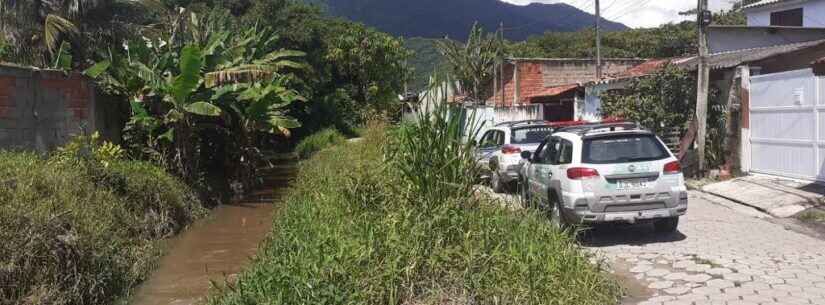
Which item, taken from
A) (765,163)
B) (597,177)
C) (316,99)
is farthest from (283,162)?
(597,177)

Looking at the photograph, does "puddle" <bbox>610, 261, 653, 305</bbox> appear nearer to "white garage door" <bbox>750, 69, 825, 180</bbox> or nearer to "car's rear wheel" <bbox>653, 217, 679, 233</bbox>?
"car's rear wheel" <bbox>653, 217, 679, 233</bbox>

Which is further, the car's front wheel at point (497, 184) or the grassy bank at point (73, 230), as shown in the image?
the car's front wheel at point (497, 184)

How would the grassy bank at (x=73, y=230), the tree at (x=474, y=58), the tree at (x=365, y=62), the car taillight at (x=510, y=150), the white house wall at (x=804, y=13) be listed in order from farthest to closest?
1. the tree at (x=365, y=62)
2. the tree at (x=474, y=58)
3. the white house wall at (x=804, y=13)
4. the car taillight at (x=510, y=150)
5. the grassy bank at (x=73, y=230)

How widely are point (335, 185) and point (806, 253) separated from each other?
6.05 m

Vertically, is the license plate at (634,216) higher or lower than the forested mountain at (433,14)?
lower

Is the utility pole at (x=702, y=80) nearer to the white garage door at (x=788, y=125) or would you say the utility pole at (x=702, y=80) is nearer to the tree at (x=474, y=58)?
the white garage door at (x=788, y=125)

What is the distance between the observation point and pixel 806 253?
8414 millimetres

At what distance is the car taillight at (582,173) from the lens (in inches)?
360

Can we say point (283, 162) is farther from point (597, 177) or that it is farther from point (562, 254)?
point (562, 254)

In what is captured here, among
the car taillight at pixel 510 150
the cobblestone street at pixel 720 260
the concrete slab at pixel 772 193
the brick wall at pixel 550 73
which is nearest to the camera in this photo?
the cobblestone street at pixel 720 260

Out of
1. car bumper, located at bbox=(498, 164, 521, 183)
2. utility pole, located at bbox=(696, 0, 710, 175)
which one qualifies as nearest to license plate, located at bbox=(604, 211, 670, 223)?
car bumper, located at bbox=(498, 164, 521, 183)

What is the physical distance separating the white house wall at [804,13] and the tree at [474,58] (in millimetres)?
11808

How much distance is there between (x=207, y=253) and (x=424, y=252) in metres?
6.50

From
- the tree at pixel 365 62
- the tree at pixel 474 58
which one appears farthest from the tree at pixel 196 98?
the tree at pixel 365 62
